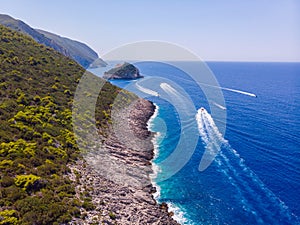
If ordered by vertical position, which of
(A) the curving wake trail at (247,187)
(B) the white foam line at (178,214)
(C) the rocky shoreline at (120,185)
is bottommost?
(B) the white foam line at (178,214)

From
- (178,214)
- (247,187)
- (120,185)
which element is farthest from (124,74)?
(178,214)

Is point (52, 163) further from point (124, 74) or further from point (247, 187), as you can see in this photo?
point (124, 74)

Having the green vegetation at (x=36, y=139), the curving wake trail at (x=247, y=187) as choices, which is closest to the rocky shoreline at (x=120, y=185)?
the green vegetation at (x=36, y=139)

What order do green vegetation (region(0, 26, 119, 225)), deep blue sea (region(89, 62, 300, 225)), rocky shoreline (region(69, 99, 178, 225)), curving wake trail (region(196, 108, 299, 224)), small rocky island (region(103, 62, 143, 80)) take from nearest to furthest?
green vegetation (region(0, 26, 119, 225)) → rocky shoreline (region(69, 99, 178, 225)) → curving wake trail (region(196, 108, 299, 224)) → deep blue sea (region(89, 62, 300, 225)) → small rocky island (region(103, 62, 143, 80))

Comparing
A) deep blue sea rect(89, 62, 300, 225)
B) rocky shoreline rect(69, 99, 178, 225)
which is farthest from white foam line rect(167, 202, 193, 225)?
rocky shoreline rect(69, 99, 178, 225)

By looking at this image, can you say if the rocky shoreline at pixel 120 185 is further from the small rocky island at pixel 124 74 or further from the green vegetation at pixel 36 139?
the small rocky island at pixel 124 74

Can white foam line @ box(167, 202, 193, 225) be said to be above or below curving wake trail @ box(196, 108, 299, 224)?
below

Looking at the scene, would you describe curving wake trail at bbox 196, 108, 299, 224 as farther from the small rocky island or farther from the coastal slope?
the small rocky island

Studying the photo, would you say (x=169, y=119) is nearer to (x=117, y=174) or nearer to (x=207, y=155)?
(x=207, y=155)
